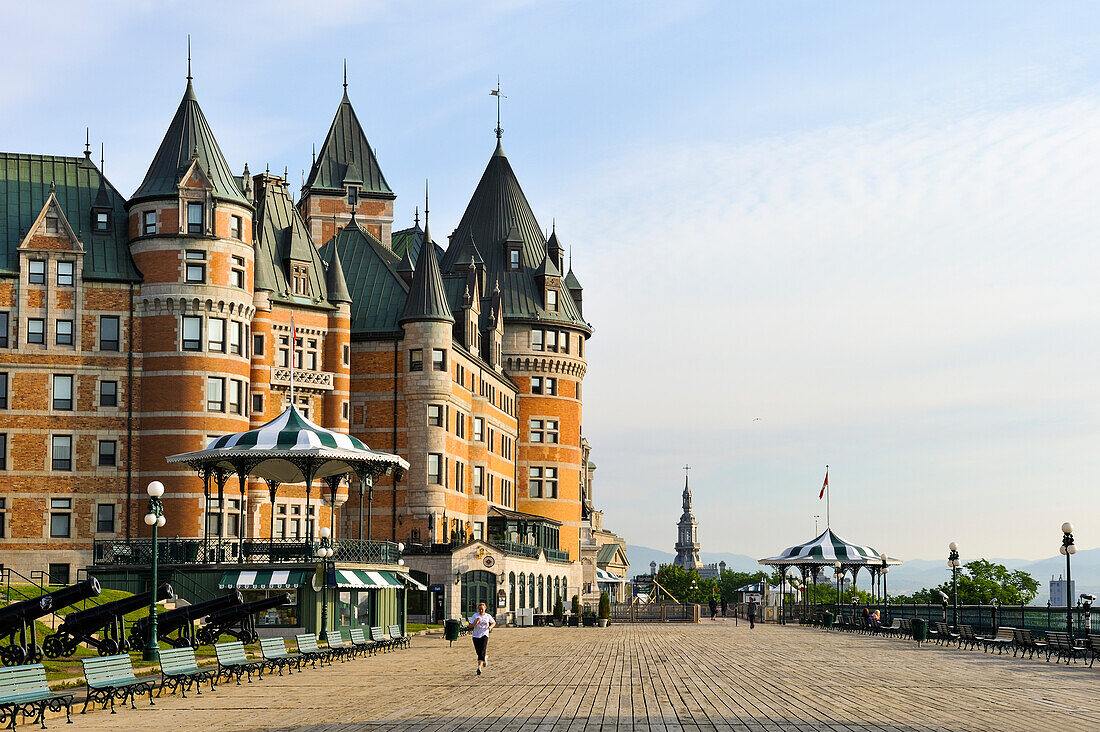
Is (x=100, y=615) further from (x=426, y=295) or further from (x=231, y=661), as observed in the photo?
(x=426, y=295)

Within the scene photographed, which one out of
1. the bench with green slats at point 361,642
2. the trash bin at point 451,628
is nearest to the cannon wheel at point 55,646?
the bench with green slats at point 361,642

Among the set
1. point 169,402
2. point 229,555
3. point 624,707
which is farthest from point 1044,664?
point 169,402

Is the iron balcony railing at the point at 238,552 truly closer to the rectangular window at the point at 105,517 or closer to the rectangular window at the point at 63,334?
the rectangular window at the point at 105,517

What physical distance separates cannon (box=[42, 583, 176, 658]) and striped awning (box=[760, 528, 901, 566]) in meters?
55.0

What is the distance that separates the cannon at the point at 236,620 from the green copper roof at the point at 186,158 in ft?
107

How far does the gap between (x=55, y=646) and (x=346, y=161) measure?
72787 mm

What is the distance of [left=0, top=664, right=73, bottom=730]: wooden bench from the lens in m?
21.2

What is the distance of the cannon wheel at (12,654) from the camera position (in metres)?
30.2

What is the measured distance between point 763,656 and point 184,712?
2339cm

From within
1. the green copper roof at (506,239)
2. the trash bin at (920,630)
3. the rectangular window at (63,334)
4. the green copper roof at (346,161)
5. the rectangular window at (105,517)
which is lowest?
the trash bin at (920,630)

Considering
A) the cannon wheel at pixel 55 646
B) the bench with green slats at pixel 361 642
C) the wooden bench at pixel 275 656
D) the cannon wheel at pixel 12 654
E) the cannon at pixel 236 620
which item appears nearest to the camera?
the cannon wheel at pixel 12 654

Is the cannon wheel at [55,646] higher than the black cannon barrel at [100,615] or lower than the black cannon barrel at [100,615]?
lower

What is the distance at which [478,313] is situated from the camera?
94.3 meters

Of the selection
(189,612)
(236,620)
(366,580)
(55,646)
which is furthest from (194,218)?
(55,646)
